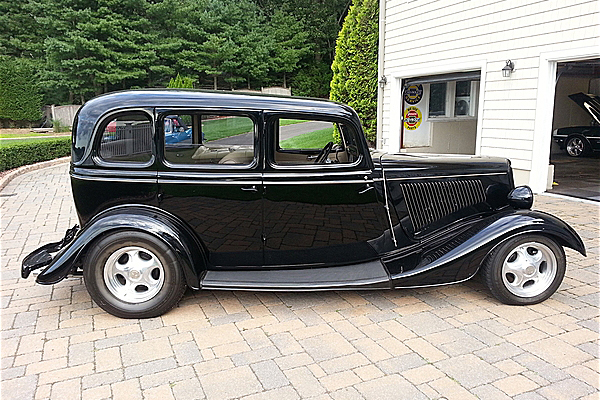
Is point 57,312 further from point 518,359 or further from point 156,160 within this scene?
point 518,359

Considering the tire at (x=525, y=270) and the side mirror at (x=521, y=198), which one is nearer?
the tire at (x=525, y=270)

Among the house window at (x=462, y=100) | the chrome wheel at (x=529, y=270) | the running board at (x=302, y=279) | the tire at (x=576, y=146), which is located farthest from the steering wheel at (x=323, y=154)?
the tire at (x=576, y=146)

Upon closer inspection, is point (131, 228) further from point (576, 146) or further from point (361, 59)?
Result: point (576, 146)

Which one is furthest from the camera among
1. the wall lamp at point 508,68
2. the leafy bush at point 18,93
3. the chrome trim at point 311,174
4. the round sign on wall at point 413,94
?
the leafy bush at point 18,93

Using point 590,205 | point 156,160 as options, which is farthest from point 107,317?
point 590,205

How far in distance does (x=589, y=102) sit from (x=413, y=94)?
5124mm

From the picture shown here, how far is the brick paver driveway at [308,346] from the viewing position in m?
2.64

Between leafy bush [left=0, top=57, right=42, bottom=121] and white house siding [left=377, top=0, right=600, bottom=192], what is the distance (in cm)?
2329

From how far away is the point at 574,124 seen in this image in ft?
46.4

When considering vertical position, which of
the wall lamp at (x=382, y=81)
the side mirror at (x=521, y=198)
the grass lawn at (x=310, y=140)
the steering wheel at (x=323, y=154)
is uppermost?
the wall lamp at (x=382, y=81)

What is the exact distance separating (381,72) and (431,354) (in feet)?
31.8

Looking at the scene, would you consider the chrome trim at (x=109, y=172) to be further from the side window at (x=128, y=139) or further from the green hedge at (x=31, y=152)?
the green hedge at (x=31, y=152)

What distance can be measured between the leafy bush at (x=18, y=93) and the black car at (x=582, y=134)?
26.3m

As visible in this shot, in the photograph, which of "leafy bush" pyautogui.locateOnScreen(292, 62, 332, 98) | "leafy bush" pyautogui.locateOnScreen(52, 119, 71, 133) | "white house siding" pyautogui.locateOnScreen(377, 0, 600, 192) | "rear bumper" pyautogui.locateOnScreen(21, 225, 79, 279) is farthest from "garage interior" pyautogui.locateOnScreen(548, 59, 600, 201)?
"leafy bush" pyautogui.locateOnScreen(292, 62, 332, 98)
